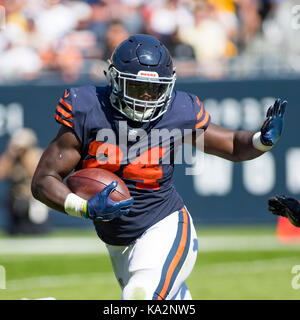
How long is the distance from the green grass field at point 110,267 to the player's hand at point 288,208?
1903 mm

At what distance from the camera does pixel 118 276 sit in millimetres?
4363

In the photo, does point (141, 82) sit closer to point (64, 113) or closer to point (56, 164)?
point (64, 113)

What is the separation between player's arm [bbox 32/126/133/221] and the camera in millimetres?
3889

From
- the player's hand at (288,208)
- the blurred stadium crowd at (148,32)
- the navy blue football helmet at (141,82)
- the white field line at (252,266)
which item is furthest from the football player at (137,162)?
the blurred stadium crowd at (148,32)

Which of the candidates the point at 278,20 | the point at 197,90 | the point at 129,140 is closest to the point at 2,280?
the point at 129,140

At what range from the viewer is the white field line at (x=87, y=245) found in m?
8.71

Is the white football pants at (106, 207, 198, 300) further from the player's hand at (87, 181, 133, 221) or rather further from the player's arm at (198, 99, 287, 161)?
the player's arm at (198, 99, 287, 161)

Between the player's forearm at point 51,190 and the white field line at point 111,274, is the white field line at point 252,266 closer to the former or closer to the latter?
the white field line at point 111,274

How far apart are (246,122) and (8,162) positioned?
3.13 meters

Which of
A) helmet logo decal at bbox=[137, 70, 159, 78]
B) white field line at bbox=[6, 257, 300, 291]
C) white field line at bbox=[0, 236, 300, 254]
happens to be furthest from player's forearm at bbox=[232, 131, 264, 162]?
white field line at bbox=[0, 236, 300, 254]

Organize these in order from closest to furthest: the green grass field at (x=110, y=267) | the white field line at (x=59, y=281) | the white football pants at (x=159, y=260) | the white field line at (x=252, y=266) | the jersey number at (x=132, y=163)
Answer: the white football pants at (x=159, y=260), the jersey number at (x=132, y=163), the green grass field at (x=110, y=267), the white field line at (x=59, y=281), the white field line at (x=252, y=266)

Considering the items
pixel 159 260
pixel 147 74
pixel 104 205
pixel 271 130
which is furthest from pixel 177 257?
pixel 147 74

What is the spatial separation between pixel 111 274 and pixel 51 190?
3.62 metres

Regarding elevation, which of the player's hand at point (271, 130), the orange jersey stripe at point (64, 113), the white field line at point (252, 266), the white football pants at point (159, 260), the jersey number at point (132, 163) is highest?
the orange jersey stripe at point (64, 113)
